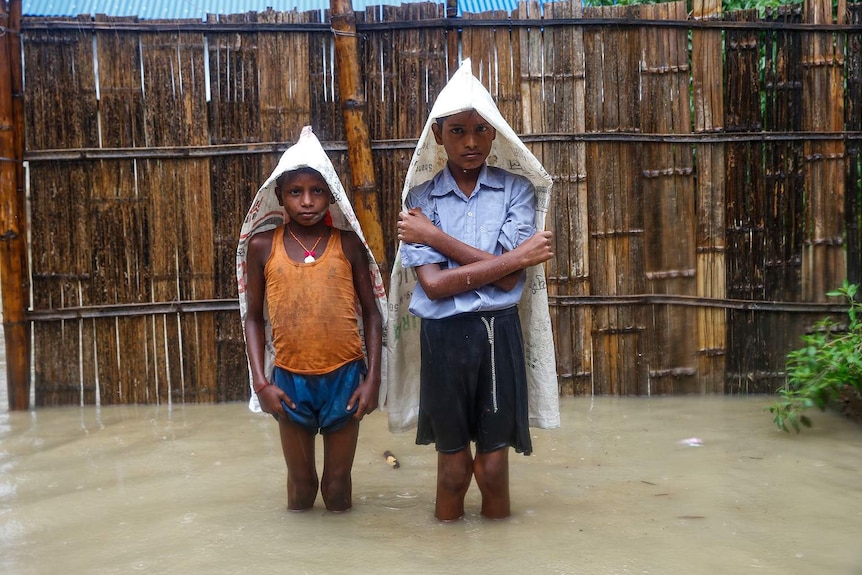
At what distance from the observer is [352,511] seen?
3650mm

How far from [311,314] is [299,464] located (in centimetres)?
62

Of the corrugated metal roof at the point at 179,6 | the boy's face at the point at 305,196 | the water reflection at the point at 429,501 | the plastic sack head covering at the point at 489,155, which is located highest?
the corrugated metal roof at the point at 179,6

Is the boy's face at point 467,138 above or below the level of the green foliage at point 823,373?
above

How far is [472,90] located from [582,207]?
2413 mm

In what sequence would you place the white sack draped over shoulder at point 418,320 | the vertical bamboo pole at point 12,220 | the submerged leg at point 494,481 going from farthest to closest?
1. the vertical bamboo pole at point 12,220
2. the white sack draped over shoulder at point 418,320
3. the submerged leg at point 494,481

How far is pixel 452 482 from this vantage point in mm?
3412

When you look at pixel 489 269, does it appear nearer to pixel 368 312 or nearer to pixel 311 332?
pixel 368 312

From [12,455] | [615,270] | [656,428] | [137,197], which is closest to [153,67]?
[137,197]

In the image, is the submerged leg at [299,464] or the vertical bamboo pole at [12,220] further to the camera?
the vertical bamboo pole at [12,220]

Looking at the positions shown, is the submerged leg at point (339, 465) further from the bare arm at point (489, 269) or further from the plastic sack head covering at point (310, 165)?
the plastic sack head covering at point (310, 165)

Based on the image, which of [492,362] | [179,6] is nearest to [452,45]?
[179,6]

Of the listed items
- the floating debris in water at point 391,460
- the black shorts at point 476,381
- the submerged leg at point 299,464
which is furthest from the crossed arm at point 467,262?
the floating debris in water at point 391,460

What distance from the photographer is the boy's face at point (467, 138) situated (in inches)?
129

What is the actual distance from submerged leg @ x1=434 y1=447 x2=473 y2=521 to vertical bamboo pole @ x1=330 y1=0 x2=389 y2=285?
7.10 feet
